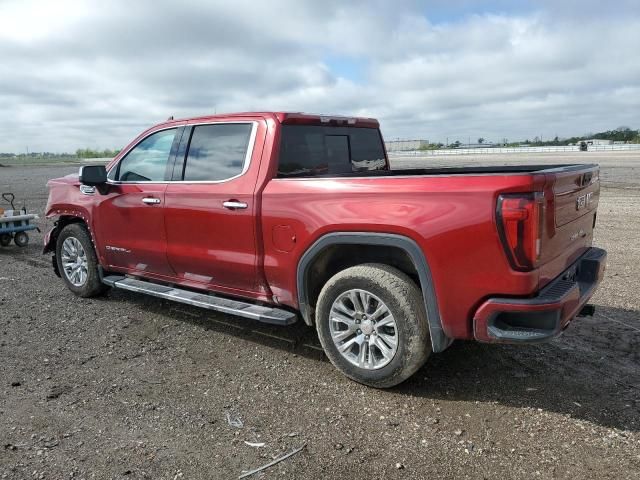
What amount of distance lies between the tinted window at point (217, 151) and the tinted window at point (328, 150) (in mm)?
360

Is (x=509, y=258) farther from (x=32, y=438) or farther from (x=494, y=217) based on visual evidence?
(x=32, y=438)

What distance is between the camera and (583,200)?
3805mm

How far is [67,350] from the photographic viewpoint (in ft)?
15.0

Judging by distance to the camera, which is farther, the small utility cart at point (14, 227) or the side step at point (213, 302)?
the small utility cart at point (14, 227)

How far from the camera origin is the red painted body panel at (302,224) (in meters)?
3.11

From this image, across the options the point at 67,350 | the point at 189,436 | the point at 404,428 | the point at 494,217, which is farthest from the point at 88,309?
the point at 494,217

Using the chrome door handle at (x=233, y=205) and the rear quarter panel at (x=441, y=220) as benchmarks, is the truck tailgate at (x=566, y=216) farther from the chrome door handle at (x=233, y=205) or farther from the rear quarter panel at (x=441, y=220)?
the chrome door handle at (x=233, y=205)

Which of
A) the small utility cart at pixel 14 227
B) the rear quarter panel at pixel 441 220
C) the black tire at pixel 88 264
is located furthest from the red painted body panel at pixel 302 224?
the small utility cart at pixel 14 227

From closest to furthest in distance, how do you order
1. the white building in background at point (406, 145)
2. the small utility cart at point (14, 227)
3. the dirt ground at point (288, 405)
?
the dirt ground at point (288, 405) → the small utility cart at point (14, 227) → the white building in background at point (406, 145)

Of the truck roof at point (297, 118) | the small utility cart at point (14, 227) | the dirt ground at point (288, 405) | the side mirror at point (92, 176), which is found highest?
the truck roof at point (297, 118)

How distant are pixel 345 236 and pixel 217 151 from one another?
1.60 meters

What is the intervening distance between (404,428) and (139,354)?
2401mm

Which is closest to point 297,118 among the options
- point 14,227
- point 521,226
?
point 521,226

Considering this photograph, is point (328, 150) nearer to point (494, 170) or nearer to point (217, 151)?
point (217, 151)
